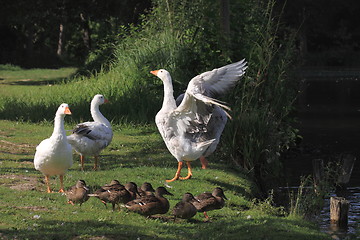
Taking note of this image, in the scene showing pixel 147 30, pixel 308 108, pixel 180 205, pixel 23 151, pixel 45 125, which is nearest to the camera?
pixel 180 205

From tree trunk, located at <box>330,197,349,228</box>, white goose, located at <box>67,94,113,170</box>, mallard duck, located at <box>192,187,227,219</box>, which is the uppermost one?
white goose, located at <box>67,94,113,170</box>

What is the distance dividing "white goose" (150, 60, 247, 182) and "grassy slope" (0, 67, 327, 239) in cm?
61

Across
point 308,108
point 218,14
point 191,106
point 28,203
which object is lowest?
point 308,108

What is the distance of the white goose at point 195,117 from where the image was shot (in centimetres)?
1077

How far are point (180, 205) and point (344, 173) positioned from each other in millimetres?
6817

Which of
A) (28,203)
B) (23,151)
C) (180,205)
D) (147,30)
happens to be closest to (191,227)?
(180,205)

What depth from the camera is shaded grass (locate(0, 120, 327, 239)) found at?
26.6 feet

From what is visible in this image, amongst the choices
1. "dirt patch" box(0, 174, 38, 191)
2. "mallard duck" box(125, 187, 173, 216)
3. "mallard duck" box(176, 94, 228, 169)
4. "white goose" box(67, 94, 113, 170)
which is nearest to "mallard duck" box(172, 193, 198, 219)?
"mallard duck" box(125, 187, 173, 216)

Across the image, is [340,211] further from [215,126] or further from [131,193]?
[131,193]

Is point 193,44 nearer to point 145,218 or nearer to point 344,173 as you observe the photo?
point 344,173

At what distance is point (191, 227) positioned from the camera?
876 centimetres

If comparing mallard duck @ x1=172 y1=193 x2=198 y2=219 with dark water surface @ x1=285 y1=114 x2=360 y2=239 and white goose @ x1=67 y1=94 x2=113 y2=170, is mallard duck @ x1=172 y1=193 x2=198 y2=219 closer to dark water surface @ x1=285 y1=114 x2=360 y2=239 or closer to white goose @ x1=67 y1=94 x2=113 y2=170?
dark water surface @ x1=285 y1=114 x2=360 y2=239

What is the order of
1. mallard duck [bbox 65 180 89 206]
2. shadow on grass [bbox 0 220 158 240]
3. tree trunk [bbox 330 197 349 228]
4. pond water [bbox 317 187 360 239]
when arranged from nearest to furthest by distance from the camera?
shadow on grass [bbox 0 220 158 240]
mallard duck [bbox 65 180 89 206]
pond water [bbox 317 187 360 239]
tree trunk [bbox 330 197 349 228]

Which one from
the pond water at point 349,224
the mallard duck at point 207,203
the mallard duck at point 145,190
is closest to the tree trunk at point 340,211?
the pond water at point 349,224
